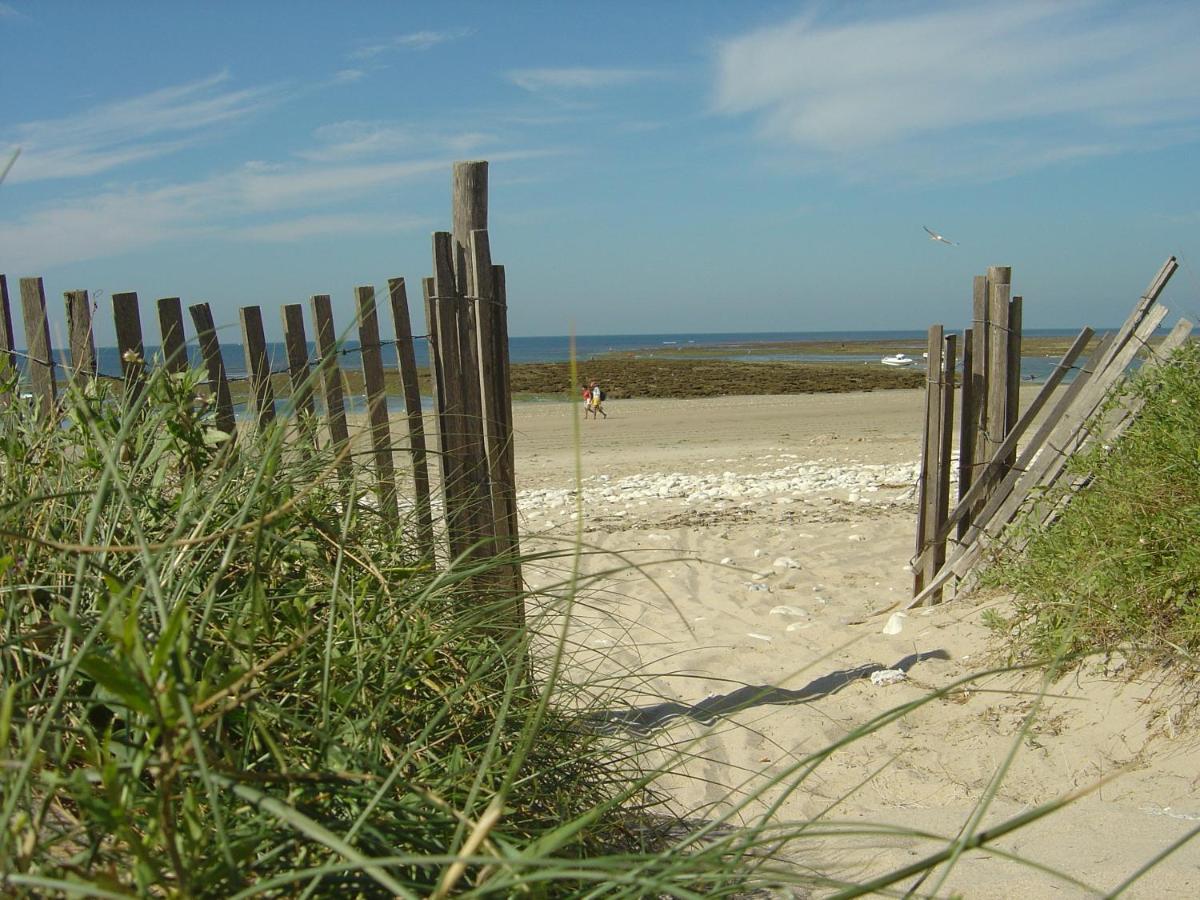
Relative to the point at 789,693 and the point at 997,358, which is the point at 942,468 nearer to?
the point at 997,358

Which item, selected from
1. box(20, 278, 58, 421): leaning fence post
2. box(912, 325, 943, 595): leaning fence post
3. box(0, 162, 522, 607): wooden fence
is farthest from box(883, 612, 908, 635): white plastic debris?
box(20, 278, 58, 421): leaning fence post

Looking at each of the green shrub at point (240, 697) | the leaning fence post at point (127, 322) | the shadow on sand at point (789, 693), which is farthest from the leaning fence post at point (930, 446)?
the leaning fence post at point (127, 322)

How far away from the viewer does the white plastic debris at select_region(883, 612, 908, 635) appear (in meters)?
4.73

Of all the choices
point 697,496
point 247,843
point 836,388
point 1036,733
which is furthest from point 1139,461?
point 836,388

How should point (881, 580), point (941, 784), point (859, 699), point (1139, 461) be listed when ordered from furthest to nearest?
point (881, 580) < point (859, 699) < point (1139, 461) < point (941, 784)

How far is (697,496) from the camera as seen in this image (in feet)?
32.8

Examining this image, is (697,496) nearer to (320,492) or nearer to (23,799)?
(320,492)

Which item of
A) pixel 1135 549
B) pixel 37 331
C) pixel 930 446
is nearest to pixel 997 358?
pixel 930 446

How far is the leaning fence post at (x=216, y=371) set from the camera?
128 inches

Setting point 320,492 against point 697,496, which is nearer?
Result: point 320,492

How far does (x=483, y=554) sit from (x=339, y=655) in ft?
6.10

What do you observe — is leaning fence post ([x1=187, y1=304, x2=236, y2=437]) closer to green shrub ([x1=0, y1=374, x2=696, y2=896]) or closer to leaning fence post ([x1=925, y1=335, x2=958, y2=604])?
green shrub ([x1=0, y1=374, x2=696, y2=896])

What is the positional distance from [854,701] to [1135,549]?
1.19m

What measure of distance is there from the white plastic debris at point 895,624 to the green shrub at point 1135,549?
69 centimetres
